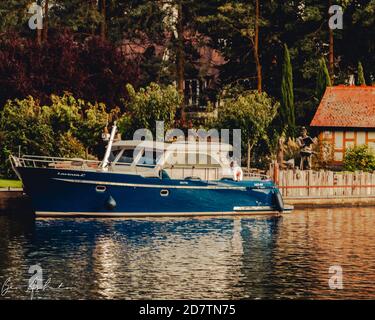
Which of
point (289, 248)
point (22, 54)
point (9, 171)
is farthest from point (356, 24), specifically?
point (289, 248)

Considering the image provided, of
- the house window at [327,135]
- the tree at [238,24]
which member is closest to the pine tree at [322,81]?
the tree at [238,24]

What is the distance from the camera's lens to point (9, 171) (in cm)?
7194

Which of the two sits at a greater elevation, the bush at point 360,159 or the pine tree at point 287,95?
the pine tree at point 287,95

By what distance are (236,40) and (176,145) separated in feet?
126

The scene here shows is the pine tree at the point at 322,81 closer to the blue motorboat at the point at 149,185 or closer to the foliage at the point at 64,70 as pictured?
the foliage at the point at 64,70

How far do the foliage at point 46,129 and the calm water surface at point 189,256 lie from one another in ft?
52.6

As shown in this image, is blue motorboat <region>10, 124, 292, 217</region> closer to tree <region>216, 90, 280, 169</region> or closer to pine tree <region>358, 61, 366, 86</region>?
tree <region>216, 90, 280, 169</region>

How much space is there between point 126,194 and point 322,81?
106 feet

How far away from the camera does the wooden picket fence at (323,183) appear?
204ft

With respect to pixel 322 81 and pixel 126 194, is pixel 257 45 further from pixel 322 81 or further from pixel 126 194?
pixel 126 194

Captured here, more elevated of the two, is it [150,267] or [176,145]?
[176,145]

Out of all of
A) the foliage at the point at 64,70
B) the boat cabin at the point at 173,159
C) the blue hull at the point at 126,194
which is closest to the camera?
the blue hull at the point at 126,194
